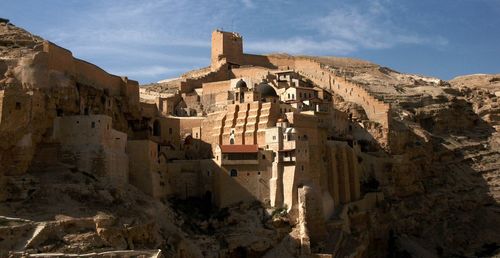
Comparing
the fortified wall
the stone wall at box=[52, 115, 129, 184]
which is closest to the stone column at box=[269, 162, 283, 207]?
the stone wall at box=[52, 115, 129, 184]

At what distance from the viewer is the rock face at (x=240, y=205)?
121ft

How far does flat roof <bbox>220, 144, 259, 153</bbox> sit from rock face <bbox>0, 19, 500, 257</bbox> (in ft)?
12.5

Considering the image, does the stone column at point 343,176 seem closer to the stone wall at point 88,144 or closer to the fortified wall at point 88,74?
the fortified wall at point 88,74

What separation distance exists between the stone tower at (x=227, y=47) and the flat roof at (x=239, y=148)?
2411 centimetres

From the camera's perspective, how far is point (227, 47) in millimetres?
71562

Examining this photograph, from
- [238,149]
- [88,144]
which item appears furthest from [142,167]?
[238,149]

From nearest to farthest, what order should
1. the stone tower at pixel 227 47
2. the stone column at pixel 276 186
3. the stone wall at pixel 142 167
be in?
the stone wall at pixel 142 167 → the stone column at pixel 276 186 → the stone tower at pixel 227 47

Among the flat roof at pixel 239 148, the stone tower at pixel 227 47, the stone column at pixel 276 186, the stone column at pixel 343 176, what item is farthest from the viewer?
the stone tower at pixel 227 47

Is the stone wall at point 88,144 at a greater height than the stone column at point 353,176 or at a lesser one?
greater

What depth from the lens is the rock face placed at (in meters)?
36.8

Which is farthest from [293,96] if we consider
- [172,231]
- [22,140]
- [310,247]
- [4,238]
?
[4,238]

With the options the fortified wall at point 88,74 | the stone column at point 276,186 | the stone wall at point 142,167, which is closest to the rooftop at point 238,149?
the stone column at point 276,186

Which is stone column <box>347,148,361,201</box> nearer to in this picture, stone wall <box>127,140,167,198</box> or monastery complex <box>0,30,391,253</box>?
monastery complex <box>0,30,391,253</box>

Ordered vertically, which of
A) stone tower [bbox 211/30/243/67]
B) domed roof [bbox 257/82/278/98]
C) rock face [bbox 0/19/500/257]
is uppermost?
stone tower [bbox 211/30/243/67]
